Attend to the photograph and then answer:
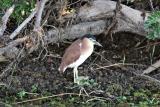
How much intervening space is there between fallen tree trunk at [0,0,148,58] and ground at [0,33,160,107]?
1.12 ft

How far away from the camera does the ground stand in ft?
28.9

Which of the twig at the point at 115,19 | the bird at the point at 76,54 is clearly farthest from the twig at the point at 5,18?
the twig at the point at 115,19

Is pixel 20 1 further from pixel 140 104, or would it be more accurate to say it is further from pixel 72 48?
pixel 140 104

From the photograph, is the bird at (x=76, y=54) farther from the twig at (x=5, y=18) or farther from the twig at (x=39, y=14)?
the twig at (x=5, y=18)

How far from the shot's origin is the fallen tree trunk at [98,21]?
32.6 feet

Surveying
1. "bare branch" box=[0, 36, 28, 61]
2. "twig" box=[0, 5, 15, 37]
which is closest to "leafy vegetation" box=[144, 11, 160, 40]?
"bare branch" box=[0, 36, 28, 61]

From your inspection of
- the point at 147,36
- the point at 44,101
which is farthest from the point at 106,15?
the point at 44,101

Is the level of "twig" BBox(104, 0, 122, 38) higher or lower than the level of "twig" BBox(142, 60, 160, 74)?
higher

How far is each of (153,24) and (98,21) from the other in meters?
1.08

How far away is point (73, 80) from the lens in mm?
9430

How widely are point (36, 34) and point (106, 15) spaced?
4.47 feet

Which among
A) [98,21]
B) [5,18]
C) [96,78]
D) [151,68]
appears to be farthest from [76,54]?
[151,68]

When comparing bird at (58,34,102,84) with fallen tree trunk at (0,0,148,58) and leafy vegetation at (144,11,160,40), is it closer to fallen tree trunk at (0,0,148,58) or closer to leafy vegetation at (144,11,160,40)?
fallen tree trunk at (0,0,148,58)

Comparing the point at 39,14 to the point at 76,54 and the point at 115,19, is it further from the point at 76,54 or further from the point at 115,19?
the point at 115,19
